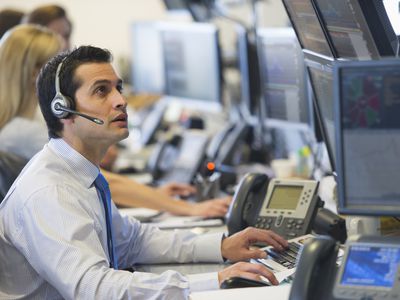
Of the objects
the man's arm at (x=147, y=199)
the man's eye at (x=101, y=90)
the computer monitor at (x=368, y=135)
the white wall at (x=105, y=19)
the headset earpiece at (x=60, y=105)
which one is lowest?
the white wall at (x=105, y=19)

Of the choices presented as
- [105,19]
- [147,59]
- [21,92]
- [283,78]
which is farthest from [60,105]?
[105,19]

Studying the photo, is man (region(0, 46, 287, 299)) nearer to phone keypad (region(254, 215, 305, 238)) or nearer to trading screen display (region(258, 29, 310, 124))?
phone keypad (region(254, 215, 305, 238))

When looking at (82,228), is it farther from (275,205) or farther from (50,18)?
(50,18)

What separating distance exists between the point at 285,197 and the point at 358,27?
2.06 feet

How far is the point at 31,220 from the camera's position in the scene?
1.92 metres

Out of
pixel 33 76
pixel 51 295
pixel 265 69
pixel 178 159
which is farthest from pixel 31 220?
pixel 178 159

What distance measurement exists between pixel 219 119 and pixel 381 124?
3055mm

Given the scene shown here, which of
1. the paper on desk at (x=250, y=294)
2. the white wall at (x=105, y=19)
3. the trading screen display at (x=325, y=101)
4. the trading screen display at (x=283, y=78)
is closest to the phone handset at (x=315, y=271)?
the paper on desk at (x=250, y=294)

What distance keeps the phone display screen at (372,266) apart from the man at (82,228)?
14.4 inches

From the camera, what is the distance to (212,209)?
282cm

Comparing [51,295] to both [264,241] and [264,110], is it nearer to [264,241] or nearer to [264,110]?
Result: [264,241]

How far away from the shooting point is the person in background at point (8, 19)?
4062 mm

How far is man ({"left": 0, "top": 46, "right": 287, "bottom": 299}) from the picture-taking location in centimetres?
184

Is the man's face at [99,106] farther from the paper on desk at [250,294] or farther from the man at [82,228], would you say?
the paper on desk at [250,294]
